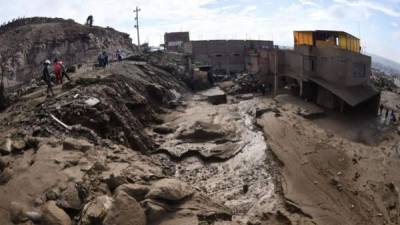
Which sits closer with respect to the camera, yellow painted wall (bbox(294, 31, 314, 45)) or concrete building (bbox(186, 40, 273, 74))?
yellow painted wall (bbox(294, 31, 314, 45))

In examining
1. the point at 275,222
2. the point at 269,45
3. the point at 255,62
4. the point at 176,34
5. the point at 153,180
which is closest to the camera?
the point at 153,180

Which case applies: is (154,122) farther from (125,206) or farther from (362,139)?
(125,206)

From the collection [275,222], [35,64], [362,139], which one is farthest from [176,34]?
[275,222]

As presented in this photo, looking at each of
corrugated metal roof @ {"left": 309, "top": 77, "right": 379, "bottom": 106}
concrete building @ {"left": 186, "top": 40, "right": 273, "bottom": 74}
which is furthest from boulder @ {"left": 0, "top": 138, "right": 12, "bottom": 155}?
concrete building @ {"left": 186, "top": 40, "right": 273, "bottom": 74}

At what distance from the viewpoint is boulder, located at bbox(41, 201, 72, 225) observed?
7594 mm

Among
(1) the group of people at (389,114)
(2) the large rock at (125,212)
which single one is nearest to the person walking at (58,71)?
(2) the large rock at (125,212)

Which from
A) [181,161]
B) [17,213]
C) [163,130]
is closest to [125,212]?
[17,213]

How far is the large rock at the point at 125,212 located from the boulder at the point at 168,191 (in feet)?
2.49

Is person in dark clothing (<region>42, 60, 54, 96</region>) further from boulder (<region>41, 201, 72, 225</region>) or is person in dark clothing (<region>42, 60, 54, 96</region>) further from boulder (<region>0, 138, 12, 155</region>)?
boulder (<region>41, 201, 72, 225</region>)

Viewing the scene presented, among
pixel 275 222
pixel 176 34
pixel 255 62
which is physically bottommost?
pixel 275 222

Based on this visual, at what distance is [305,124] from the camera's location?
2111 centimetres

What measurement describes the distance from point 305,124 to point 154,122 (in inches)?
320

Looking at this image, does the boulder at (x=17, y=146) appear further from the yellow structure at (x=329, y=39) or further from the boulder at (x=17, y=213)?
the yellow structure at (x=329, y=39)

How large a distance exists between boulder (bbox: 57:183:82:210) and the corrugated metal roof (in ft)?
59.5
